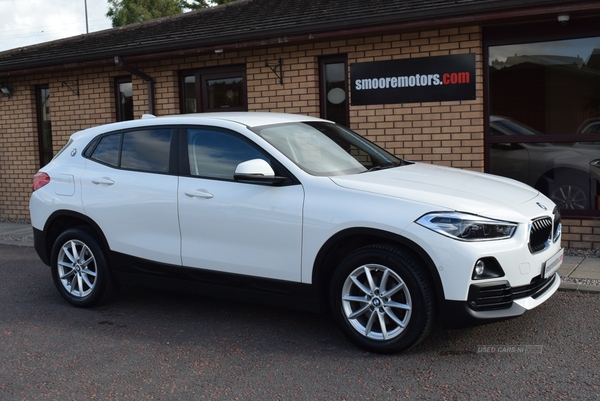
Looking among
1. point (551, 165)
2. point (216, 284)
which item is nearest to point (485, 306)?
point (216, 284)

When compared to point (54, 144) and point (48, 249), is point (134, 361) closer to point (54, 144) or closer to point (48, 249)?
point (48, 249)

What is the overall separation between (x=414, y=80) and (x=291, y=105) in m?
1.95

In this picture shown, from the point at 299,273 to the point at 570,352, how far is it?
1.97 metres

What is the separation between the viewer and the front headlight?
449 cm

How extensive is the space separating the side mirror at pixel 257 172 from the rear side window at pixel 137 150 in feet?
3.29

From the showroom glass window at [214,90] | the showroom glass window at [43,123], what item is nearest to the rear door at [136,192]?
the showroom glass window at [214,90]

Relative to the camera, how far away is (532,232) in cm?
476

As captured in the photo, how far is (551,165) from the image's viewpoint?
8.44 meters

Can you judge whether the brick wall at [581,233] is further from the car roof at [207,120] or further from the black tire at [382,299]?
the black tire at [382,299]

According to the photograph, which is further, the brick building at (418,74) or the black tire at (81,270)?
the brick building at (418,74)

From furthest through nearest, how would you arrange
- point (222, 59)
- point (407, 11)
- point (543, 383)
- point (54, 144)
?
point (54, 144) < point (222, 59) < point (407, 11) < point (543, 383)

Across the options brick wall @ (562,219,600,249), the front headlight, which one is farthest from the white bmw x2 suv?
brick wall @ (562,219,600,249)

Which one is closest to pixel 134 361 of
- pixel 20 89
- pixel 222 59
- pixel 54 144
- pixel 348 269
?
pixel 348 269

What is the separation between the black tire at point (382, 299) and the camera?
4.59 m
